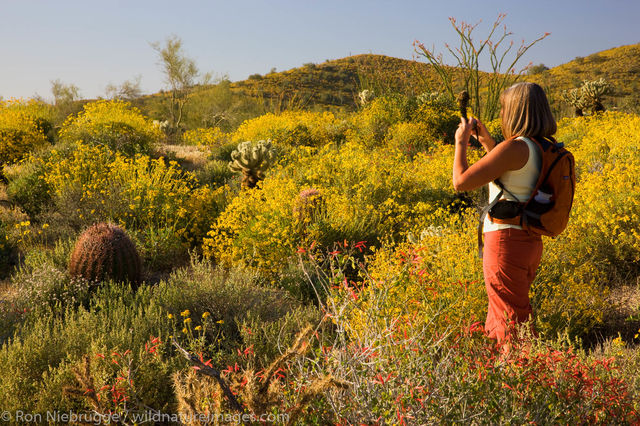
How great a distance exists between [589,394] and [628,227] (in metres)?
3.63

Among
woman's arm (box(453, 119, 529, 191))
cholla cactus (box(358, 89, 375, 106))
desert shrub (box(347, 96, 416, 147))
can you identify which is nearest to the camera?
woman's arm (box(453, 119, 529, 191))

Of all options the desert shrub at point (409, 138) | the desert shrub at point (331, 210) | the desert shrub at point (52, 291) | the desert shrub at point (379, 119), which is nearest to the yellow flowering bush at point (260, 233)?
the desert shrub at point (331, 210)

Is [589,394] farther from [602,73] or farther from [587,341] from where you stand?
[602,73]

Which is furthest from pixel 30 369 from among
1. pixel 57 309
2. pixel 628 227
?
pixel 628 227

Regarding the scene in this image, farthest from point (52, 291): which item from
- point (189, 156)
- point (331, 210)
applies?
point (189, 156)

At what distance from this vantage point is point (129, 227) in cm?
609

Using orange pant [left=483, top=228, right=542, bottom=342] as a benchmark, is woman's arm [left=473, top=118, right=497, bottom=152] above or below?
above

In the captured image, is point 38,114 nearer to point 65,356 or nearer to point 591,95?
point 65,356

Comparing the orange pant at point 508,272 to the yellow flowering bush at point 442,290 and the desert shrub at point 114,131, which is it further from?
the desert shrub at point 114,131

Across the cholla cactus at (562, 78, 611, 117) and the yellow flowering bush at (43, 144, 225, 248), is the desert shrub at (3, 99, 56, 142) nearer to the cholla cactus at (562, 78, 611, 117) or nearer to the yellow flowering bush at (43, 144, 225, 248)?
the yellow flowering bush at (43, 144, 225, 248)

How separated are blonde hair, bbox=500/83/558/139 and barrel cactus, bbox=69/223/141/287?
12.5ft

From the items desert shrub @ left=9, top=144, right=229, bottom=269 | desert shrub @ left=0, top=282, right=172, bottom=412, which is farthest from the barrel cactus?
desert shrub @ left=9, top=144, right=229, bottom=269

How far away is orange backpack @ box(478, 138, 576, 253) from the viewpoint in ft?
8.14

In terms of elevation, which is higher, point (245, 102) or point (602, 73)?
point (602, 73)
